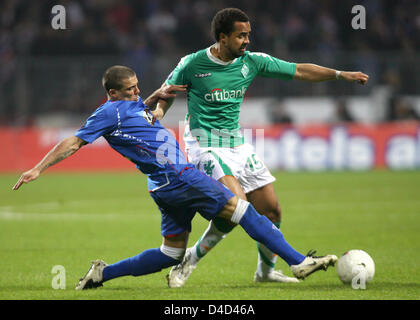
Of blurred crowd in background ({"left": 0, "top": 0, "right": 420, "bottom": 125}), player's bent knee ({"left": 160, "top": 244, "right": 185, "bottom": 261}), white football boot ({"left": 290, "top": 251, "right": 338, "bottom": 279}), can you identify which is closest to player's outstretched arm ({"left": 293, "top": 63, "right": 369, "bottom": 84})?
white football boot ({"left": 290, "top": 251, "right": 338, "bottom": 279})

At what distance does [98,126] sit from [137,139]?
325mm

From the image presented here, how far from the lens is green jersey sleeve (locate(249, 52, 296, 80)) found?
6.43m

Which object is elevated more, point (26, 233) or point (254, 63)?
point (254, 63)

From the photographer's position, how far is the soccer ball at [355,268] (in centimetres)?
586

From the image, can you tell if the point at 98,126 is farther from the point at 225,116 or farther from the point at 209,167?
the point at 225,116

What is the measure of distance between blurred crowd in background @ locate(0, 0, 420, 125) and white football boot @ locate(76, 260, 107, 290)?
13.2 metres

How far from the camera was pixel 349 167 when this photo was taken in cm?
1831

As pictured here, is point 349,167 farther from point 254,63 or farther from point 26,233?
point 254,63

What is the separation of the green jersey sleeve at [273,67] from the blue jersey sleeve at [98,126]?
5.08ft

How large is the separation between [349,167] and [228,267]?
11696 millimetres

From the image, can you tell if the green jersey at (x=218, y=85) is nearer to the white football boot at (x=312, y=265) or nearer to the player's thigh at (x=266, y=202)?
the player's thigh at (x=266, y=202)

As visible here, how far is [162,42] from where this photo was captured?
21000 mm

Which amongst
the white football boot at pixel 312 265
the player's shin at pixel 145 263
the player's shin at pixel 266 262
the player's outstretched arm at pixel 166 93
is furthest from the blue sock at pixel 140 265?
the player's outstretched arm at pixel 166 93
